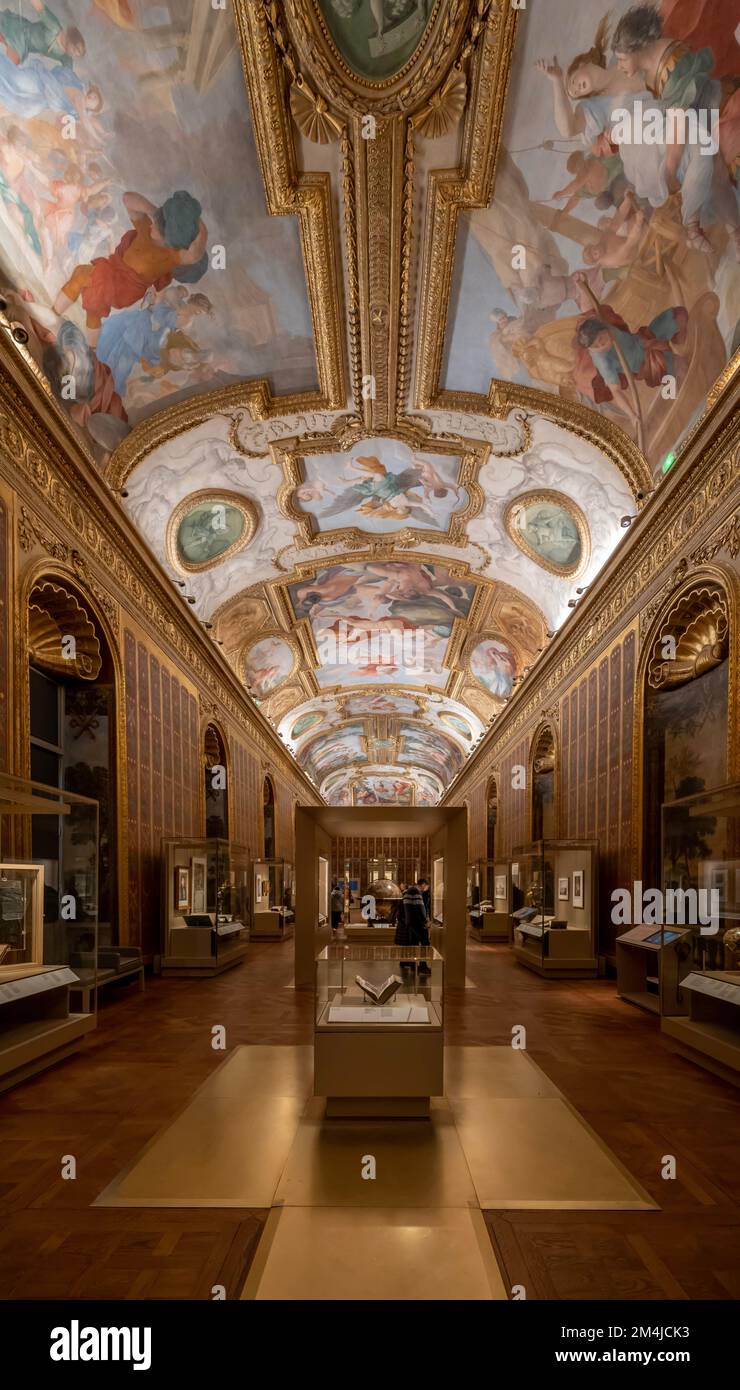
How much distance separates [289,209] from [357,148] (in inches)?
43.2

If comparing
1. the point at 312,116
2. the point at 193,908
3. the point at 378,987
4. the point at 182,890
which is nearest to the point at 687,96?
the point at 312,116

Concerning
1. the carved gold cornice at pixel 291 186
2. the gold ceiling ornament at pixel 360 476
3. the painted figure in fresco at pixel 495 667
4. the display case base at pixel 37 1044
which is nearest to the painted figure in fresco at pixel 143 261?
the carved gold cornice at pixel 291 186

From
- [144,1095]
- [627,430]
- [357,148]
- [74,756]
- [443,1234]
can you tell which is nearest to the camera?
[443,1234]

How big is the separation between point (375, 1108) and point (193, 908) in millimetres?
9848

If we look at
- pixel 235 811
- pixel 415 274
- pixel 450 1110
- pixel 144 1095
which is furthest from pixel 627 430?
pixel 235 811

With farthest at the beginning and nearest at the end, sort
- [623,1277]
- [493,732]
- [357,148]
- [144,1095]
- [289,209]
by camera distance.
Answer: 1. [493,732]
2. [289,209]
3. [357,148]
4. [144,1095]
5. [623,1277]

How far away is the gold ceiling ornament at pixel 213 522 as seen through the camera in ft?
52.5

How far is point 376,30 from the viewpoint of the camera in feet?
26.3

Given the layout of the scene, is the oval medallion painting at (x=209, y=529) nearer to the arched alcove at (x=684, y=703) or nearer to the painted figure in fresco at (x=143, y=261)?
the painted figure in fresco at (x=143, y=261)

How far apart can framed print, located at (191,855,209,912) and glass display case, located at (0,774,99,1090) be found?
5.28 meters

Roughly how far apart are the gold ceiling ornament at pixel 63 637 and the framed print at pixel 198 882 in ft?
13.8

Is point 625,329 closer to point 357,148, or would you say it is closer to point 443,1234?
point 357,148

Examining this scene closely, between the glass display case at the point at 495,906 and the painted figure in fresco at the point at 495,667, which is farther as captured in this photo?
the painted figure in fresco at the point at 495,667

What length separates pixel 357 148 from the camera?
9234 millimetres
